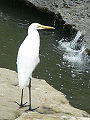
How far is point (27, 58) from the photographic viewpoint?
17.4ft

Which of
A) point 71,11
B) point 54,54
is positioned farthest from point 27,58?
point 71,11

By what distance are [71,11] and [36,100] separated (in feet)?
18.5

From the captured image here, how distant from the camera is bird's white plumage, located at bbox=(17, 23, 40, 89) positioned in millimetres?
5207

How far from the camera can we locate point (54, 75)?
336 inches

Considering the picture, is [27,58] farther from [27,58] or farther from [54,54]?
[54,54]

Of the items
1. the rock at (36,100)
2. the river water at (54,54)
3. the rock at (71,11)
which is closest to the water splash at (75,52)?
the river water at (54,54)

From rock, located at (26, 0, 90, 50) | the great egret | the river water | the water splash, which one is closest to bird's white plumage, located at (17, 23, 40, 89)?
the great egret

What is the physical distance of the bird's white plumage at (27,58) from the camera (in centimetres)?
521

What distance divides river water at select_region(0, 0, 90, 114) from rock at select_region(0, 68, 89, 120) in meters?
1.16

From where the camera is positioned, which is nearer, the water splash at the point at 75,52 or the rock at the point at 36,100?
the rock at the point at 36,100

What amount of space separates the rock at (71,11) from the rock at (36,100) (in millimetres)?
3899

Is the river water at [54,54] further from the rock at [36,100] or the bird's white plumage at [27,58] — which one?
the bird's white plumage at [27,58]

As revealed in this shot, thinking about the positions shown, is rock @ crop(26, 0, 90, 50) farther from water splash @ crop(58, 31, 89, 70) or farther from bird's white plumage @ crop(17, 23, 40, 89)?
bird's white plumage @ crop(17, 23, 40, 89)

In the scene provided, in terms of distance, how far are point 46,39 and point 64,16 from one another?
3.24ft
